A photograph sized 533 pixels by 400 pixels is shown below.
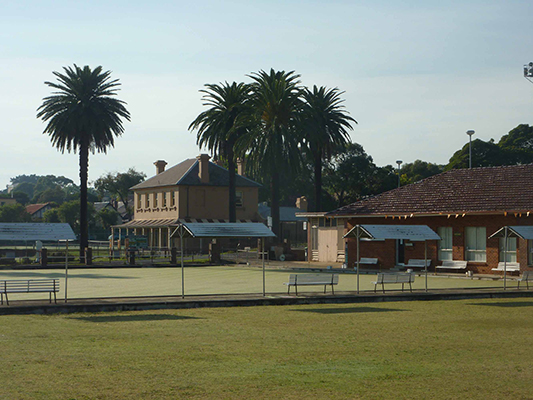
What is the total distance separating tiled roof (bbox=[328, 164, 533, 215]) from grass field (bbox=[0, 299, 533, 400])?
63.3 feet

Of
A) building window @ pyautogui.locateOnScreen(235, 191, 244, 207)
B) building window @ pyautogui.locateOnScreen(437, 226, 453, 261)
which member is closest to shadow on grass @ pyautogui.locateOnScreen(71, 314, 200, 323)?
building window @ pyautogui.locateOnScreen(437, 226, 453, 261)

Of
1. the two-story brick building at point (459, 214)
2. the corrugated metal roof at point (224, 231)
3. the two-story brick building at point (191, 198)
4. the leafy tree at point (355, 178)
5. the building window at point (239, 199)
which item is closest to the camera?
the corrugated metal roof at point (224, 231)

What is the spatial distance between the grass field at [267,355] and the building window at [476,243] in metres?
19.0

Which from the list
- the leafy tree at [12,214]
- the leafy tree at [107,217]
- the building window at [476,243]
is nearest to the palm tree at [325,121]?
the building window at [476,243]

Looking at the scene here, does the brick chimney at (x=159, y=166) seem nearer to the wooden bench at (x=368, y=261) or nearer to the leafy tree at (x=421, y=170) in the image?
the leafy tree at (x=421, y=170)

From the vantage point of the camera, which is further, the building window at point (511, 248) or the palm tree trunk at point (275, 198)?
the palm tree trunk at point (275, 198)

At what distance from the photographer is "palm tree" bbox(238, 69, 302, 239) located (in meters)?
53.9

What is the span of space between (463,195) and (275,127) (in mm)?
16978

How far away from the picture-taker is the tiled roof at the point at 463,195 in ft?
127

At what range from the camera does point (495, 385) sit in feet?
35.0

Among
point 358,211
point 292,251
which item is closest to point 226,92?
point 292,251

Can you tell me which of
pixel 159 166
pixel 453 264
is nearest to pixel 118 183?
pixel 159 166

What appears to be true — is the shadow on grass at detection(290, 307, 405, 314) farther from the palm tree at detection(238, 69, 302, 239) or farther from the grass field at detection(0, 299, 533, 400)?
the palm tree at detection(238, 69, 302, 239)

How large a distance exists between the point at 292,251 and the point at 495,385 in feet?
141
